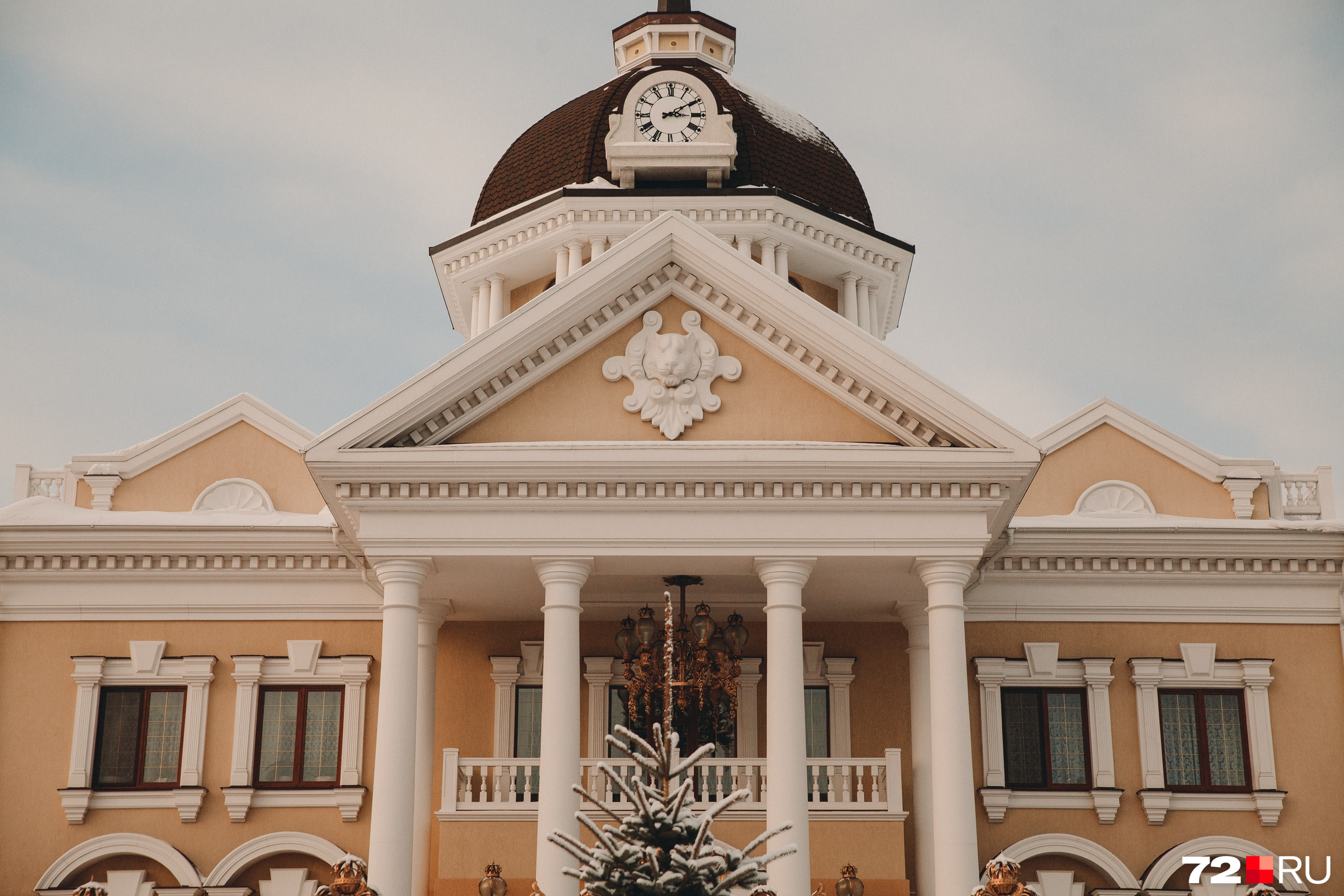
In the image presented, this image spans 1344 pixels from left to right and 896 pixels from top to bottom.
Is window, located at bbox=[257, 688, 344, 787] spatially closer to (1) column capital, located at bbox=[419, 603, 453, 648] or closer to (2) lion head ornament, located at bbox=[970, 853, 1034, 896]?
(1) column capital, located at bbox=[419, 603, 453, 648]

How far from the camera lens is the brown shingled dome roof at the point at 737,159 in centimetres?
2698

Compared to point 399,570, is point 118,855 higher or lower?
lower

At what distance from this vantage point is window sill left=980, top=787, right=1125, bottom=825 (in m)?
20.3

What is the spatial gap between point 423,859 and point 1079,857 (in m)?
8.71

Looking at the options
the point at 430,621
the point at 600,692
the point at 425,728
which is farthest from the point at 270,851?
the point at 600,692

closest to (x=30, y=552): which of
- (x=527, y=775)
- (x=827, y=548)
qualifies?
(x=527, y=775)

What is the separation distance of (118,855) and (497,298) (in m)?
11.5

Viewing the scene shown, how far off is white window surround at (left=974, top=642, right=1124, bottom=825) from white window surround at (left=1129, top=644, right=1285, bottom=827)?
0.45m

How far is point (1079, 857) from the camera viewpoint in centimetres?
2027

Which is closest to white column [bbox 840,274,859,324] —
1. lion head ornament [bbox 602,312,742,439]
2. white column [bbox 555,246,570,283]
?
white column [bbox 555,246,570,283]

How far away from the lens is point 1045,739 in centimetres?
2083

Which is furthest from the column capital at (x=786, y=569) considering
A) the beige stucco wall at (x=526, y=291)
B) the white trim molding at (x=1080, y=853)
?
the beige stucco wall at (x=526, y=291)

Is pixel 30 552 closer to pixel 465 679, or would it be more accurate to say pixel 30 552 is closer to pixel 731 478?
pixel 465 679

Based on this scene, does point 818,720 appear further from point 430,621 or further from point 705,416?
point 430,621
